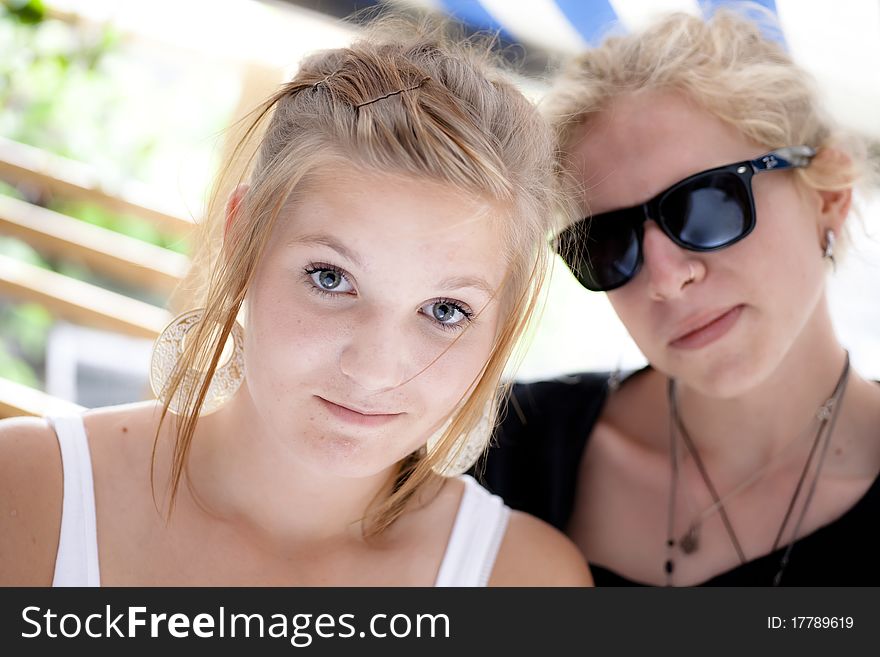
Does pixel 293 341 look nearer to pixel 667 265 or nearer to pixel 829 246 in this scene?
pixel 667 265

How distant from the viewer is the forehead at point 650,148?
206 centimetres

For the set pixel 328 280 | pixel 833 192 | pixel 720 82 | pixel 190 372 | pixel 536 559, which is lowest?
Result: pixel 536 559

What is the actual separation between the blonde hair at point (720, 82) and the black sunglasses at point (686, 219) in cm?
9

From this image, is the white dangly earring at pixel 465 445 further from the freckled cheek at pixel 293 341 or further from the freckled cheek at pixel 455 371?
the freckled cheek at pixel 293 341

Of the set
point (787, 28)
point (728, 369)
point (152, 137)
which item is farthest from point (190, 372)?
point (152, 137)

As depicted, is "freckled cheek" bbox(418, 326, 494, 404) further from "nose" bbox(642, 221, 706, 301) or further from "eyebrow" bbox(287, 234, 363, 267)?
"nose" bbox(642, 221, 706, 301)

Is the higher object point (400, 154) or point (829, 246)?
point (400, 154)

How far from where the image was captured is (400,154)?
5.39ft

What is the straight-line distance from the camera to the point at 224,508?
1960mm

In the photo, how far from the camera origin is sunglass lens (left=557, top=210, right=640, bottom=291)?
208cm

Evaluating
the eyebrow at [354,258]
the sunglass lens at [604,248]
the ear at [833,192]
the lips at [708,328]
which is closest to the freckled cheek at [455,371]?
the eyebrow at [354,258]

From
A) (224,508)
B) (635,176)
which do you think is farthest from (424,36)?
(224,508)

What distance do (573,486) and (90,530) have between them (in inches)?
48.7

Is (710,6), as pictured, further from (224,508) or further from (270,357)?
(224,508)
